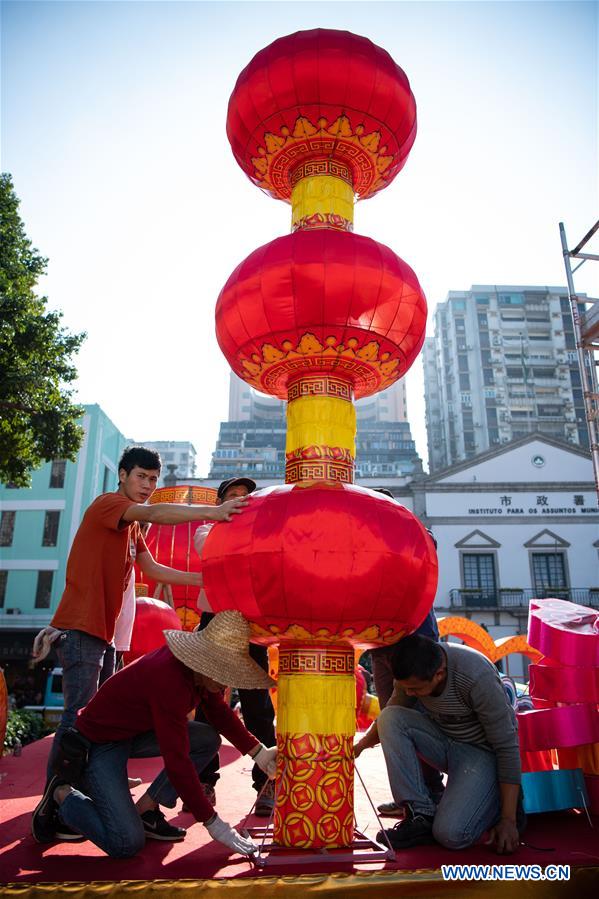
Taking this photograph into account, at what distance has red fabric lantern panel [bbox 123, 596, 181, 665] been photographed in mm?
6746

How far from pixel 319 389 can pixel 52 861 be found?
277 cm

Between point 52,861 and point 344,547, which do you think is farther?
point 344,547

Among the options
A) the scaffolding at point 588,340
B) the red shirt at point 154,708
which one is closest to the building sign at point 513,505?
the scaffolding at point 588,340

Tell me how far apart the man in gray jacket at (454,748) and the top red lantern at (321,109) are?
3.24 metres

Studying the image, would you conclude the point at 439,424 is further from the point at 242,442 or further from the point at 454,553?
the point at 454,553

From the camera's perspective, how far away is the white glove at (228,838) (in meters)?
2.92

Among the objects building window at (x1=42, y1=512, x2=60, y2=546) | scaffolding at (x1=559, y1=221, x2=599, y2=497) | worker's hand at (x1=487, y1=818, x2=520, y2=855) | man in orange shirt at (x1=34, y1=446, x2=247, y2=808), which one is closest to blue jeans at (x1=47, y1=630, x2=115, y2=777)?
man in orange shirt at (x1=34, y1=446, x2=247, y2=808)

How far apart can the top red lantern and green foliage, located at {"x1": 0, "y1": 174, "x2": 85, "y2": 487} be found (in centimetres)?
797

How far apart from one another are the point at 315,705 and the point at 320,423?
1605mm

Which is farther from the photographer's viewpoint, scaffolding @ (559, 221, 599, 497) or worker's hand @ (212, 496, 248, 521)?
scaffolding @ (559, 221, 599, 497)

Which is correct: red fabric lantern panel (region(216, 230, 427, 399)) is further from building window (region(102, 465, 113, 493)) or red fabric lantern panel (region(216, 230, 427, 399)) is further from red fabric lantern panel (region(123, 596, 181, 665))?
building window (region(102, 465, 113, 493))

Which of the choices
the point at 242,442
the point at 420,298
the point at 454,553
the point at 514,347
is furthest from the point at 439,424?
the point at 420,298

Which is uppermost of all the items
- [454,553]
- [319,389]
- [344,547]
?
[454,553]

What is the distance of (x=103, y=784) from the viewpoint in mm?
3160
